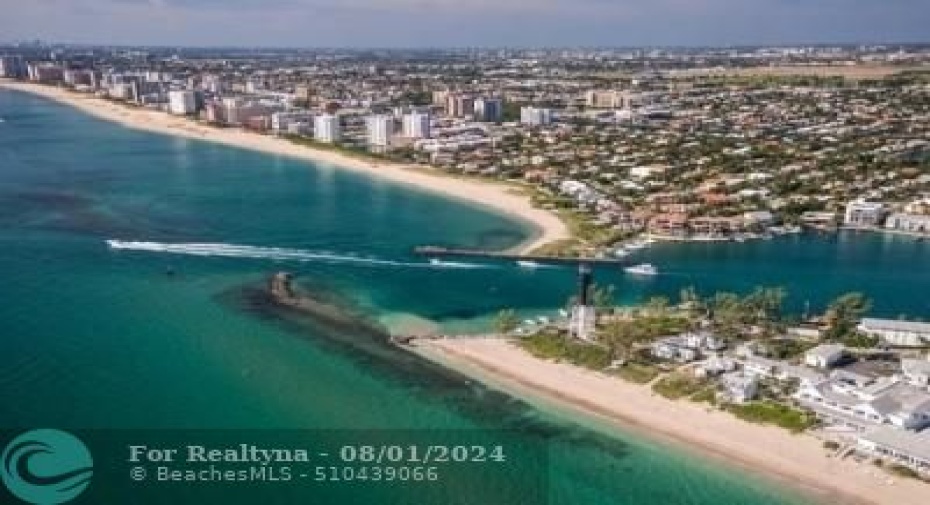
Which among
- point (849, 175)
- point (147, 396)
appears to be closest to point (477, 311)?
point (147, 396)

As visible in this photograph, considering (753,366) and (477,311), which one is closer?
(753,366)

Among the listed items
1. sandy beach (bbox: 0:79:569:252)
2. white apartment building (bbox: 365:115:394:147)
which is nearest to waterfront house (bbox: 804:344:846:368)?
sandy beach (bbox: 0:79:569:252)

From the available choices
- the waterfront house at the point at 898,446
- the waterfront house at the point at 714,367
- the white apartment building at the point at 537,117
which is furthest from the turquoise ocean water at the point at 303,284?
the white apartment building at the point at 537,117

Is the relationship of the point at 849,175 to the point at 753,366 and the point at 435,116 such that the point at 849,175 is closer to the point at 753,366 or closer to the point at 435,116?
the point at 753,366

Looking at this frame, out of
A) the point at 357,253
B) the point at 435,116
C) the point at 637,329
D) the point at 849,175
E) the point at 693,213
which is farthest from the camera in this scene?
the point at 435,116

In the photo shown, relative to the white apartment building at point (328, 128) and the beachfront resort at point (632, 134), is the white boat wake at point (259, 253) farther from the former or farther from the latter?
the white apartment building at point (328, 128)

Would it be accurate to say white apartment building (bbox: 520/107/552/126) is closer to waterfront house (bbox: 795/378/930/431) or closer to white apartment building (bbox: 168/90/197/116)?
white apartment building (bbox: 168/90/197/116)
